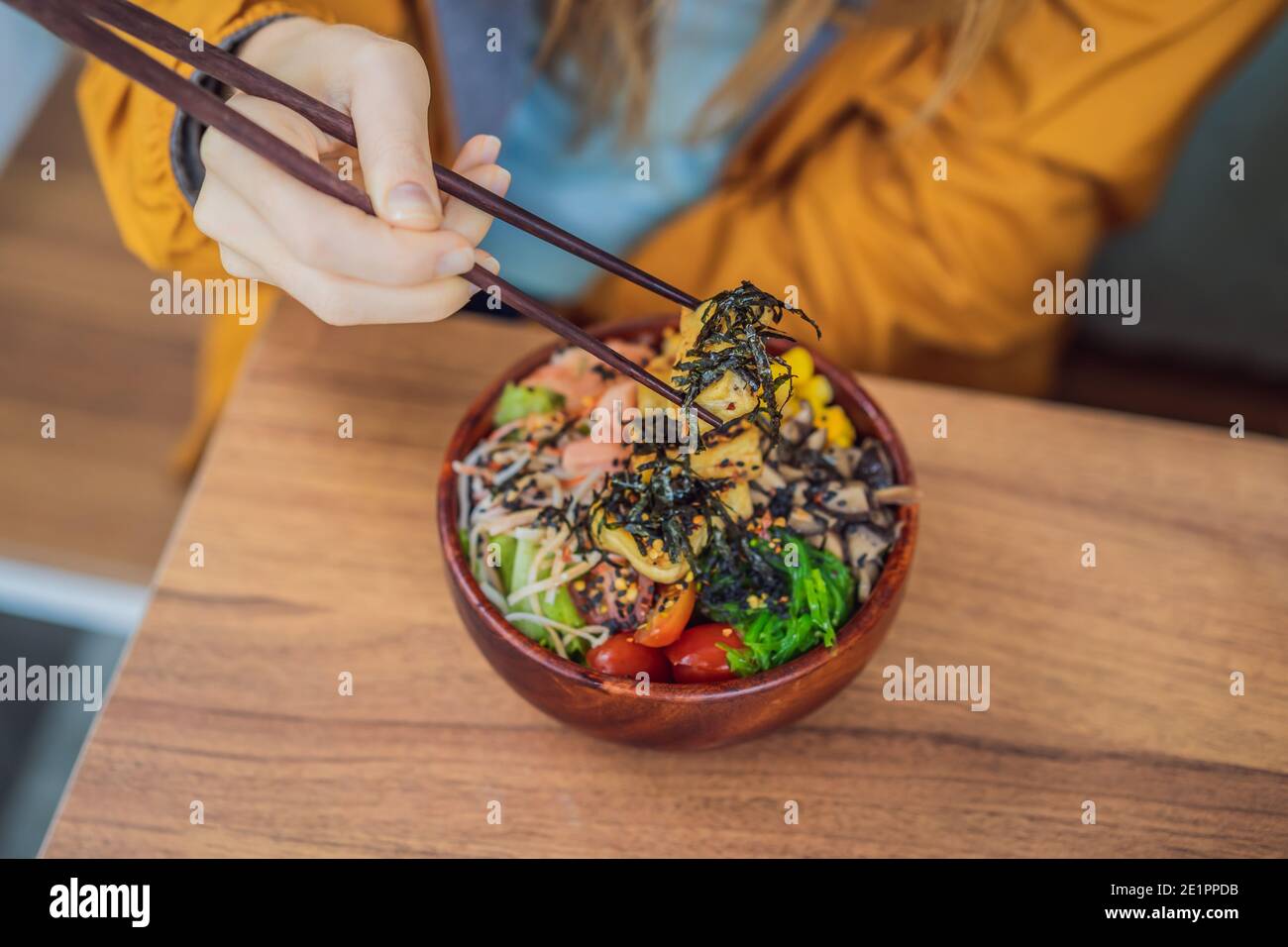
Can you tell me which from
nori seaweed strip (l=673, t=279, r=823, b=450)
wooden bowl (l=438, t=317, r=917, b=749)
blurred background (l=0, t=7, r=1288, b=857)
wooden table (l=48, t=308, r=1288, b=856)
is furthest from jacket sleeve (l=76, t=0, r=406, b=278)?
blurred background (l=0, t=7, r=1288, b=857)

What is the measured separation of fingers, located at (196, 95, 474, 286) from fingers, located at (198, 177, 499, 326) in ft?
0.05

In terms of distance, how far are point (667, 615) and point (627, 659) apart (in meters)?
0.06

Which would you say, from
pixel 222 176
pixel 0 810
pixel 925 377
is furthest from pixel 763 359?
pixel 0 810

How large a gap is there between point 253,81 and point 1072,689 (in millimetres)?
1053

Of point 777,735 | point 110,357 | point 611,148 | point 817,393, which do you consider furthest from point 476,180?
point 110,357

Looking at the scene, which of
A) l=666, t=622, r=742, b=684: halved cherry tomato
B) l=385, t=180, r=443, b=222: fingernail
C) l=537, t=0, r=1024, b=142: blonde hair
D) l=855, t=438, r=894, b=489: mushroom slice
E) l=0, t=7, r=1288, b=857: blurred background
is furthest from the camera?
l=0, t=7, r=1288, b=857: blurred background

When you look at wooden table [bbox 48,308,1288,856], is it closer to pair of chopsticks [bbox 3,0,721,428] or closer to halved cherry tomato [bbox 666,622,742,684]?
halved cherry tomato [bbox 666,622,742,684]

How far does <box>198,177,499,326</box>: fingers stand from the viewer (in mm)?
945

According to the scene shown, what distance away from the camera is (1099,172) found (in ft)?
5.81

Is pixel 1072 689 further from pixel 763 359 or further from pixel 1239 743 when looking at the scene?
pixel 763 359

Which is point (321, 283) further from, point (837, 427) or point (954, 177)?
point (954, 177)

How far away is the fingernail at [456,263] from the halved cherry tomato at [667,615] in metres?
0.35

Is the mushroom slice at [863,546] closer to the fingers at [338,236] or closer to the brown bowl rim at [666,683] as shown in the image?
the brown bowl rim at [666,683]

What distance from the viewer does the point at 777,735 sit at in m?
1.20
